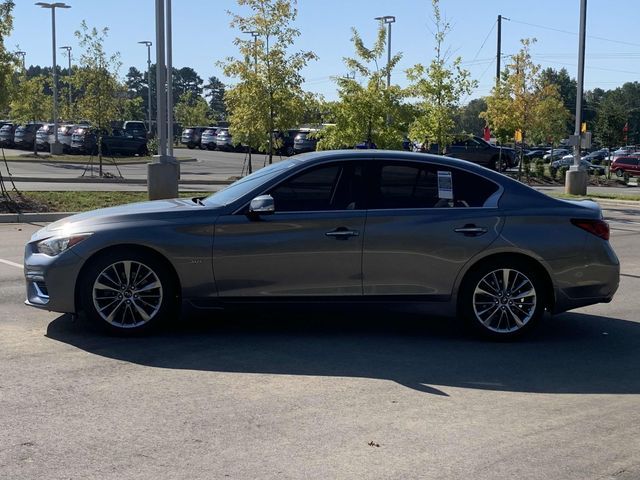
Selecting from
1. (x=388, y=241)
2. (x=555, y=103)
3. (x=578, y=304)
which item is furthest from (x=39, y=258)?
(x=555, y=103)

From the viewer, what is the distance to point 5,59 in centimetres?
1867

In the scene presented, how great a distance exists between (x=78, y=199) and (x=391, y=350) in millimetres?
13511

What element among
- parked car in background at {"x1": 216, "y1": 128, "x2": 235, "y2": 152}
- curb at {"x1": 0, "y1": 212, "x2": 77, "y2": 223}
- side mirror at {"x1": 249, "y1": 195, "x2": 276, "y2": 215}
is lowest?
curb at {"x1": 0, "y1": 212, "x2": 77, "y2": 223}

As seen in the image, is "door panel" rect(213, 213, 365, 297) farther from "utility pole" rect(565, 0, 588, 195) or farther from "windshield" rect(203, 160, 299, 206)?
"utility pole" rect(565, 0, 588, 195)

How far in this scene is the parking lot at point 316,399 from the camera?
15.0 ft

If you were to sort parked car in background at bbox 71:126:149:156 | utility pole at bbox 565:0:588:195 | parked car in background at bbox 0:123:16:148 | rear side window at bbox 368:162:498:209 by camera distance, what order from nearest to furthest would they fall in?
rear side window at bbox 368:162:498:209 → utility pole at bbox 565:0:588:195 → parked car in background at bbox 71:126:149:156 → parked car in background at bbox 0:123:16:148

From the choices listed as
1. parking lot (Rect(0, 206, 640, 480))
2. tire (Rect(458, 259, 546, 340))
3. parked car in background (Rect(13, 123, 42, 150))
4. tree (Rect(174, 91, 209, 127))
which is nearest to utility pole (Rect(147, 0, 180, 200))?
parking lot (Rect(0, 206, 640, 480))

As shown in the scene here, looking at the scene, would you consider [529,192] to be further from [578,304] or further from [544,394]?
[544,394]

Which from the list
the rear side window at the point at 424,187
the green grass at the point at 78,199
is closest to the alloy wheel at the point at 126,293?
the rear side window at the point at 424,187

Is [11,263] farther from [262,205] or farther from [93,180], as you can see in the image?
[93,180]

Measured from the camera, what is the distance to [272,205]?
22.8 ft

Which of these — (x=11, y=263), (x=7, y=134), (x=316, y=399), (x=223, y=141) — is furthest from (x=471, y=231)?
(x=223, y=141)

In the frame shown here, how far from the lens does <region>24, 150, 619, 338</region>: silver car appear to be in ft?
22.9

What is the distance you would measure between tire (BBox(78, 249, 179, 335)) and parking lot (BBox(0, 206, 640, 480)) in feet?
0.54
